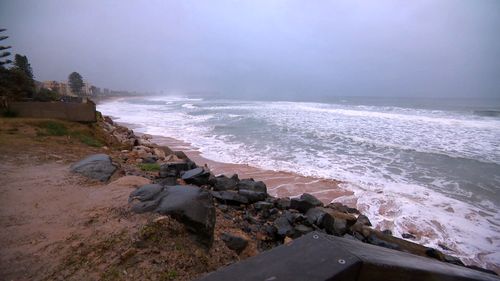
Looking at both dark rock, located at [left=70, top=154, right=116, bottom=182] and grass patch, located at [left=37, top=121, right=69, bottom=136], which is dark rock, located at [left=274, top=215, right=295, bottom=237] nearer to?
dark rock, located at [left=70, top=154, right=116, bottom=182]

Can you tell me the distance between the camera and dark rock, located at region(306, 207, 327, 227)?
15.0 ft

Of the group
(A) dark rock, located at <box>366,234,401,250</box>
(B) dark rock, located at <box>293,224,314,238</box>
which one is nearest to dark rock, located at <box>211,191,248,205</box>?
(B) dark rock, located at <box>293,224,314,238</box>

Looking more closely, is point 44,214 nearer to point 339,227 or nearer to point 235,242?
point 235,242

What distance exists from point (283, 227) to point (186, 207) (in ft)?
6.50

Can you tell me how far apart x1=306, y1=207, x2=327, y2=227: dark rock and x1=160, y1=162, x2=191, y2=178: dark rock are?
314 centimetres

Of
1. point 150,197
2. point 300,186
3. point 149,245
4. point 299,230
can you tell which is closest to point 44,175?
point 150,197

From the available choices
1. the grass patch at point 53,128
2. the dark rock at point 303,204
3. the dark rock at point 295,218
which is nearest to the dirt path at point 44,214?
the dark rock at point 295,218

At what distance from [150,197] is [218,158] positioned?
7193 mm

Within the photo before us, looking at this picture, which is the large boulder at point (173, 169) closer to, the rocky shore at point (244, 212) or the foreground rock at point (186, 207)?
the rocky shore at point (244, 212)

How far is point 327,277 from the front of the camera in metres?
1.08

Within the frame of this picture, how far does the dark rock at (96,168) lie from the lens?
4767mm

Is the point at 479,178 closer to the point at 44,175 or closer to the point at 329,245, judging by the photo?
the point at 329,245

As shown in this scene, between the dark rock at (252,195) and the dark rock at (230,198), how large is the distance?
0.44 ft

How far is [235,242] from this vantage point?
10.7 feet
